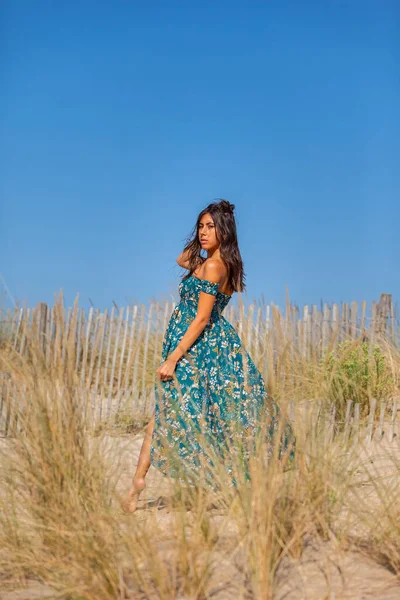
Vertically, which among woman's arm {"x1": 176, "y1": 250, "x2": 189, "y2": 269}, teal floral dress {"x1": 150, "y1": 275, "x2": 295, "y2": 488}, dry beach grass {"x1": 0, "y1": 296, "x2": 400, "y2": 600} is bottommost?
dry beach grass {"x1": 0, "y1": 296, "x2": 400, "y2": 600}

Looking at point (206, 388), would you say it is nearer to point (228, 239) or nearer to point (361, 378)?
point (228, 239)

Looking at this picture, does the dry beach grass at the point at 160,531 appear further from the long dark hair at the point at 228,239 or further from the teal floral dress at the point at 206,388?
the long dark hair at the point at 228,239

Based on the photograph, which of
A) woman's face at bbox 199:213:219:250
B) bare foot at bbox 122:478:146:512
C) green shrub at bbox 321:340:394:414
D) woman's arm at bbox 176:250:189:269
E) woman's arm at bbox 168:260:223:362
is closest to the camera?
bare foot at bbox 122:478:146:512

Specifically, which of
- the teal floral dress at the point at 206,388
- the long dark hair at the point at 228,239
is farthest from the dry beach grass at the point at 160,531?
the long dark hair at the point at 228,239

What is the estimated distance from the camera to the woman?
345 cm

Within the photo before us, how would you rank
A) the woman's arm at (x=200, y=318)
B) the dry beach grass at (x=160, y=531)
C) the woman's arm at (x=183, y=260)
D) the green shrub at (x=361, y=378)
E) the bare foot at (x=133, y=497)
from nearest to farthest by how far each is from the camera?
the dry beach grass at (x=160, y=531) < the bare foot at (x=133, y=497) < the woman's arm at (x=200, y=318) < the woman's arm at (x=183, y=260) < the green shrub at (x=361, y=378)

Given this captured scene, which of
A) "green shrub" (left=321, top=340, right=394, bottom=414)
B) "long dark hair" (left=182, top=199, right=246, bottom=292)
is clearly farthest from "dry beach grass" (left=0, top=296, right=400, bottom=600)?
"green shrub" (left=321, top=340, right=394, bottom=414)

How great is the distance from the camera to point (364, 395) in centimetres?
591

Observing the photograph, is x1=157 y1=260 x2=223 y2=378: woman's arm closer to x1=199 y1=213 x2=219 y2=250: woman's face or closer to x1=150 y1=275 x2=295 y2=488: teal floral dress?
x1=150 y1=275 x2=295 y2=488: teal floral dress

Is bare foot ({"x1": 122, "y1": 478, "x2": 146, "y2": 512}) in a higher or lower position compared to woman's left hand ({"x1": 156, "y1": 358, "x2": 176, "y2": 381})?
lower

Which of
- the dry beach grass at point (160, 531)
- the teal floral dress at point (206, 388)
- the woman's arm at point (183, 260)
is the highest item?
the woman's arm at point (183, 260)

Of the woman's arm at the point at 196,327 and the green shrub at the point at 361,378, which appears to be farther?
the green shrub at the point at 361,378

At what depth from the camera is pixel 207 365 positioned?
3.58 m

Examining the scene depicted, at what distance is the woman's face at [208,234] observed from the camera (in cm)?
363
